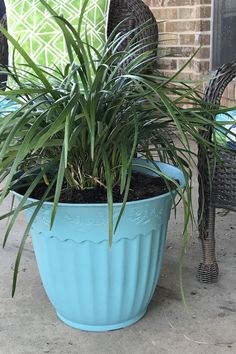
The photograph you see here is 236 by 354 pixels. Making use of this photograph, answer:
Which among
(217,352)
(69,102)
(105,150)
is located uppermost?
(69,102)

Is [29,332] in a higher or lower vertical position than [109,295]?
lower

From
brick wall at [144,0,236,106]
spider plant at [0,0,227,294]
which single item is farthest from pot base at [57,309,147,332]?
brick wall at [144,0,236,106]

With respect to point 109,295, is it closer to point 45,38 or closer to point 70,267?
point 70,267

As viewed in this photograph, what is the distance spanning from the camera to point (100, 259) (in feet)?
4.48

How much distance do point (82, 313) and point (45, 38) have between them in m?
1.37

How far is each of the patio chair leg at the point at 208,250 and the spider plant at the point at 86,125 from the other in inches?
12.6

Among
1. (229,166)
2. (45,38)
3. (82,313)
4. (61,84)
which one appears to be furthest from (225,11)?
(82,313)

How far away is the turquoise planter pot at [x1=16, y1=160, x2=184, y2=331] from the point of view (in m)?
1.33

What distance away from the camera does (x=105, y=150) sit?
133 centimetres

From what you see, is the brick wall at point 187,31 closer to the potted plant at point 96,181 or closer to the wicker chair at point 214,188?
the wicker chair at point 214,188

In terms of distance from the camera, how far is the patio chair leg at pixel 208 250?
1.71m

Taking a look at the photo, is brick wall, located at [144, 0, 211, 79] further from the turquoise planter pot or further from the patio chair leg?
the turquoise planter pot

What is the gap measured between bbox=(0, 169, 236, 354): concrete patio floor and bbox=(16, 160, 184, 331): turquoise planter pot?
2.2 inches

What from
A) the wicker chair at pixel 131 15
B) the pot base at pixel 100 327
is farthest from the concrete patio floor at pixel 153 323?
the wicker chair at pixel 131 15
